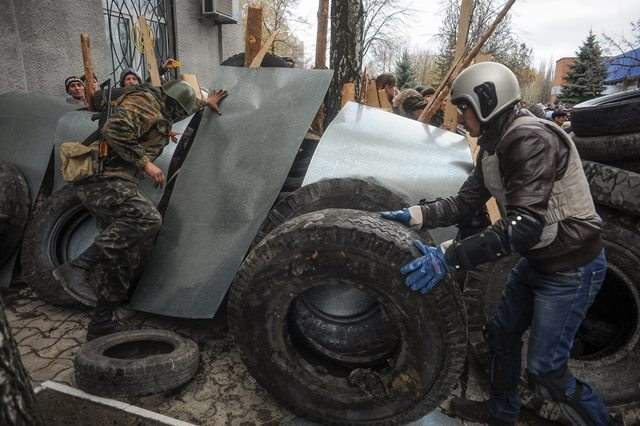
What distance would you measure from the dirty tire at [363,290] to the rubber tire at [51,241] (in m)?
2.34

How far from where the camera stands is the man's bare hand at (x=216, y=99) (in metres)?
3.95

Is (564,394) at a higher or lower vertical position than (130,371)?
higher

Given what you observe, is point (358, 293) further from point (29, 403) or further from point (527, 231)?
point (29, 403)

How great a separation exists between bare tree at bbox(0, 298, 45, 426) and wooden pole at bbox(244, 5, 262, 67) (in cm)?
363

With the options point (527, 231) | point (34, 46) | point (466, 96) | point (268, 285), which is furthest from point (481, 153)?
A: point (34, 46)

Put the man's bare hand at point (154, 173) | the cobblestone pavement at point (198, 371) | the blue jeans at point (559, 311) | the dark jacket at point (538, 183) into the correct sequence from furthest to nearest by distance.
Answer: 1. the man's bare hand at point (154, 173)
2. the cobblestone pavement at point (198, 371)
3. the blue jeans at point (559, 311)
4. the dark jacket at point (538, 183)

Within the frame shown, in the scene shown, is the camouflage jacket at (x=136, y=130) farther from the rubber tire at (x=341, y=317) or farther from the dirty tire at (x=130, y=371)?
the dirty tire at (x=130, y=371)

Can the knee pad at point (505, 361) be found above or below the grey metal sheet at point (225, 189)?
below

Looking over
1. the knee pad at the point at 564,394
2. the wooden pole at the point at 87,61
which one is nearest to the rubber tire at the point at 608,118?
the knee pad at the point at 564,394

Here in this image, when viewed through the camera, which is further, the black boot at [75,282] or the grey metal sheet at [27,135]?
the grey metal sheet at [27,135]

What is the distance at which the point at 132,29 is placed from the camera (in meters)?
8.22

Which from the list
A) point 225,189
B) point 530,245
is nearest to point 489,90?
point 530,245

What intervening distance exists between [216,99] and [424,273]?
2.76 meters

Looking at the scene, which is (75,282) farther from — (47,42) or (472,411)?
(47,42)
